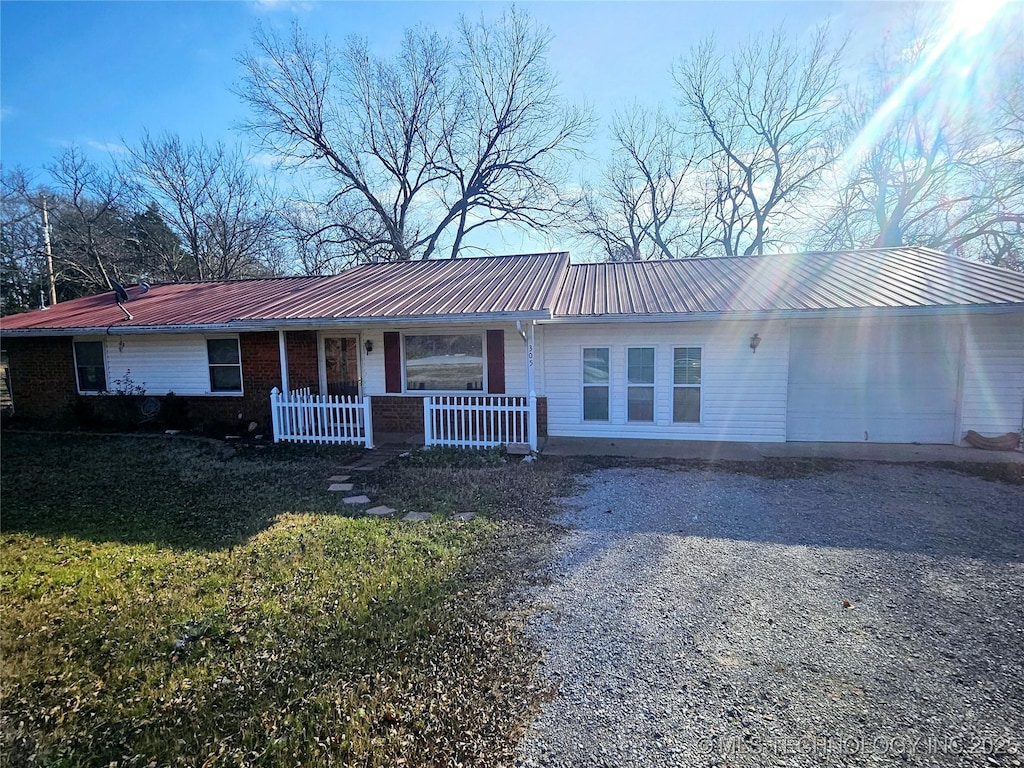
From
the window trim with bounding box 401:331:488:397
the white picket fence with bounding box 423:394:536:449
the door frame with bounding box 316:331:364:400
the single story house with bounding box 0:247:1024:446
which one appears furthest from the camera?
the door frame with bounding box 316:331:364:400

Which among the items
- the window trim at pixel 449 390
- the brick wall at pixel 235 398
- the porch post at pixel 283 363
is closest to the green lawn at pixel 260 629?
the porch post at pixel 283 363

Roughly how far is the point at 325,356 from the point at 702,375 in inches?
301

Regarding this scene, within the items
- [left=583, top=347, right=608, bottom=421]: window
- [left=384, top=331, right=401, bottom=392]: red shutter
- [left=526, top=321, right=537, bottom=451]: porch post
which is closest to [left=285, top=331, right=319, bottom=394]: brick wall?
[left=384, top=331, right=401, bottom=392]: red shutter

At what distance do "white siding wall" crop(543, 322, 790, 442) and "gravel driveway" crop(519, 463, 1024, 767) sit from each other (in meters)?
3.15

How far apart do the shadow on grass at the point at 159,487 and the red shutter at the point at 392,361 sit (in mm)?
1751

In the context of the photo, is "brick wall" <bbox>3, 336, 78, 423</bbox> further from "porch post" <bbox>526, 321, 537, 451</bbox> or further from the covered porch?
"porch post" <bbox>526, 321, 537, 451</bbox>

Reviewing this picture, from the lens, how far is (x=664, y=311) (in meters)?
7.86

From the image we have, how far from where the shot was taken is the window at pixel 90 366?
1101 centimetres

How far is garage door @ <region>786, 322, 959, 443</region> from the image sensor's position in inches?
320

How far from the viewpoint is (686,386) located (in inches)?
339

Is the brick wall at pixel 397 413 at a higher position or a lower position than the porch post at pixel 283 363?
lower

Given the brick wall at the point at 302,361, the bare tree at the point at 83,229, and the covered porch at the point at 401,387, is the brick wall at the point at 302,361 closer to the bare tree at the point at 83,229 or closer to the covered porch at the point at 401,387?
the covered porch at the point at 401,387

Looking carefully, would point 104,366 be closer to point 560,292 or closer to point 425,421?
point 425,421

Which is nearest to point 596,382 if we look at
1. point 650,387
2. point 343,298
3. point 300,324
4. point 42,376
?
point 650,387
